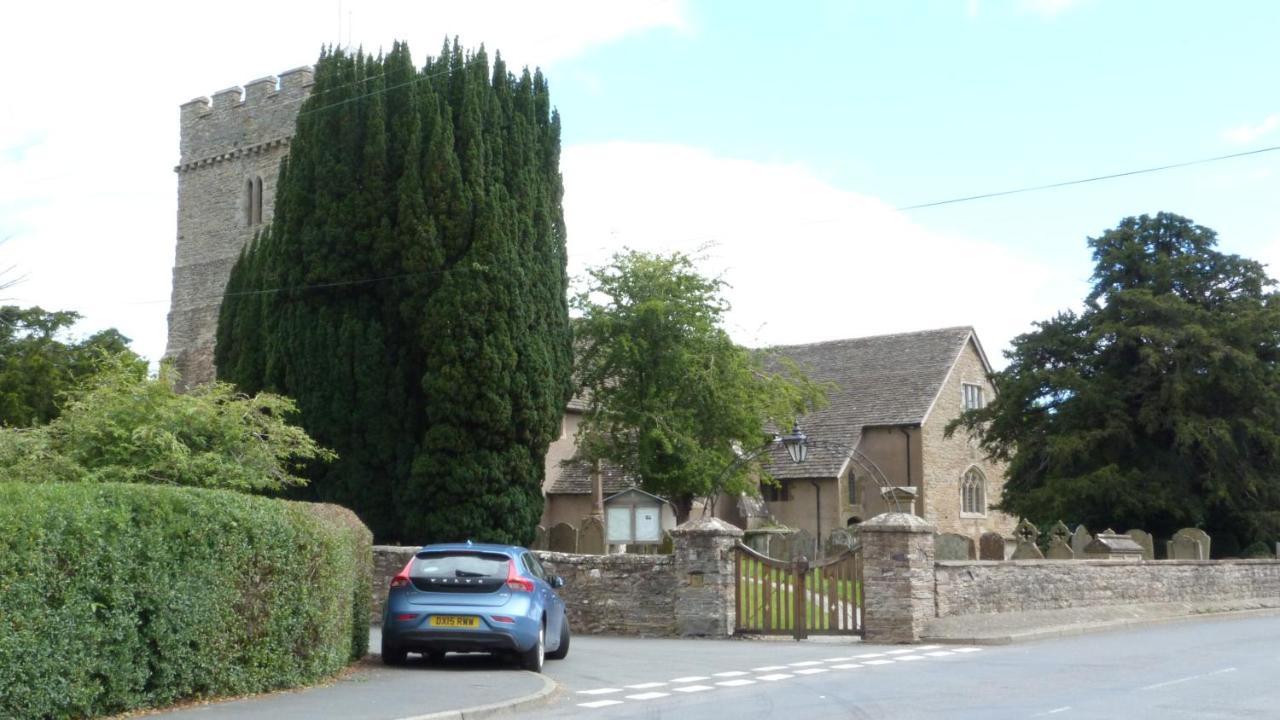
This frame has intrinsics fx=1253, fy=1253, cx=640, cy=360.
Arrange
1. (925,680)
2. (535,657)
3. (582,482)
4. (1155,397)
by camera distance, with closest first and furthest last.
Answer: (925,680)
(535,657)
(1155,397)
(582,482)

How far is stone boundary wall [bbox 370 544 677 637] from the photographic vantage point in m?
21.5

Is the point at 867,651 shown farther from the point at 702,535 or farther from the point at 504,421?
the point at 504,421

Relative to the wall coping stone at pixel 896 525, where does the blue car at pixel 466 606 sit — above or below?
below

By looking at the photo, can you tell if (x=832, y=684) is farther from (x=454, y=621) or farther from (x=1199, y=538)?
(x=1199, y=538)

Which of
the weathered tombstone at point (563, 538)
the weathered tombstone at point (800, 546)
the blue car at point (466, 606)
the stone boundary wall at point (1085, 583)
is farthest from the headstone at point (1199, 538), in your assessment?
the blue car at point (466, 606)

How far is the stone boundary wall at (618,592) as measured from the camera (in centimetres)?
2148

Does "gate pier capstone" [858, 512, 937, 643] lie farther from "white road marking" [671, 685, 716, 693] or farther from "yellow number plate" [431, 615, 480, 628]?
"yellow number plate" [431, 615, 480, 628]

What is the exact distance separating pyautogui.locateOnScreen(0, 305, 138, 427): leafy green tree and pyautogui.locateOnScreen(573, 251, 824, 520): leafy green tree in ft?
52.5

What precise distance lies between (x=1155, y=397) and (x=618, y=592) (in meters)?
20.9

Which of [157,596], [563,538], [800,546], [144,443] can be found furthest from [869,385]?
[157,596]

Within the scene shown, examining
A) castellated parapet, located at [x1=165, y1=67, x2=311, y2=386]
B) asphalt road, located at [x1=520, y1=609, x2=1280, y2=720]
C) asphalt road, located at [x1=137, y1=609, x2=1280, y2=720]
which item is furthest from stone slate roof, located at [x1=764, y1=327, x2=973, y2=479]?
asphalt road, located at [x1=137, y1=609, x2=1280, y2=720]

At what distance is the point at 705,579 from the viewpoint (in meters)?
20.9

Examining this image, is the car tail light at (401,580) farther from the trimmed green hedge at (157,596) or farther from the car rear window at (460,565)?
the trimmed green hedge at (157,596)

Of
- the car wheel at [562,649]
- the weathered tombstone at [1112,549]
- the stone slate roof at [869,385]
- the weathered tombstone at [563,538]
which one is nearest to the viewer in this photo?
the car wheel at [562,649]
